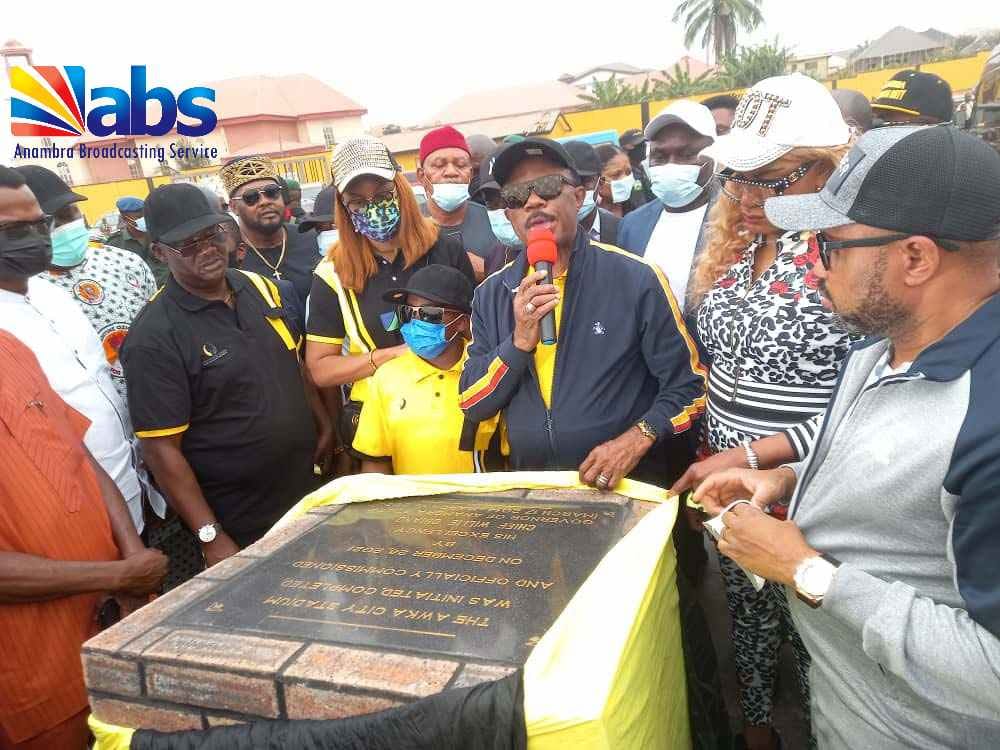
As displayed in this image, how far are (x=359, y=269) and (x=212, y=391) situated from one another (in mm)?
835

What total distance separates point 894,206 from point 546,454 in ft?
4.50

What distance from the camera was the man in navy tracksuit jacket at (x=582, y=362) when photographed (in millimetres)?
2297

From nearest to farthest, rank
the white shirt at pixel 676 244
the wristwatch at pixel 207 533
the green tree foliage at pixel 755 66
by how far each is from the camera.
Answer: the wristwatch at pixel 207 533, the white shirt at pixel 676 244, the green tree foliage at pixel 755 66

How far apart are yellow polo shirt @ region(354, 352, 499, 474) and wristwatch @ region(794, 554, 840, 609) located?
1385 millimetres

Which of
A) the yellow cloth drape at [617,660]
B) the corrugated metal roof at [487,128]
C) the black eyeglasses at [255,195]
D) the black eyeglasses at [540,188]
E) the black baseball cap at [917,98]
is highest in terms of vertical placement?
the corrugated metal roof at [487,128]

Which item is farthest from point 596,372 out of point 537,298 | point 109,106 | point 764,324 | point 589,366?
point 109,106

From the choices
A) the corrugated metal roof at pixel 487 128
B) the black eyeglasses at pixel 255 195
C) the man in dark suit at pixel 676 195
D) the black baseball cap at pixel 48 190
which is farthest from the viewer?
the corrugated metal roof at pixel 487 128

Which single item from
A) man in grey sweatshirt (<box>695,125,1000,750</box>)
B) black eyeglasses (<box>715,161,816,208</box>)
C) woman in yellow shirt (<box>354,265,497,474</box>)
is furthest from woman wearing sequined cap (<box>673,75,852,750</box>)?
woman in yellow shirt (<box>354,265,497,474</box>)

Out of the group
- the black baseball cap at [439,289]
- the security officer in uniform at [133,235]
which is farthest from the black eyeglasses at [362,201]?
the security officer in uniform at [133,235]

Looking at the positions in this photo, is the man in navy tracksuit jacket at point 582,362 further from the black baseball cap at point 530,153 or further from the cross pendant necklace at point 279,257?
the cross pendant necklace at point 279,257

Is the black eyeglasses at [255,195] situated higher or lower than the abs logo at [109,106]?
lower

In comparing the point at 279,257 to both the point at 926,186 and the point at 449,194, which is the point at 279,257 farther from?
the point at 926,186

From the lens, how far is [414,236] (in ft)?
10.5

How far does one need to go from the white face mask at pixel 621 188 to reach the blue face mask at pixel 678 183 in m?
2.73
